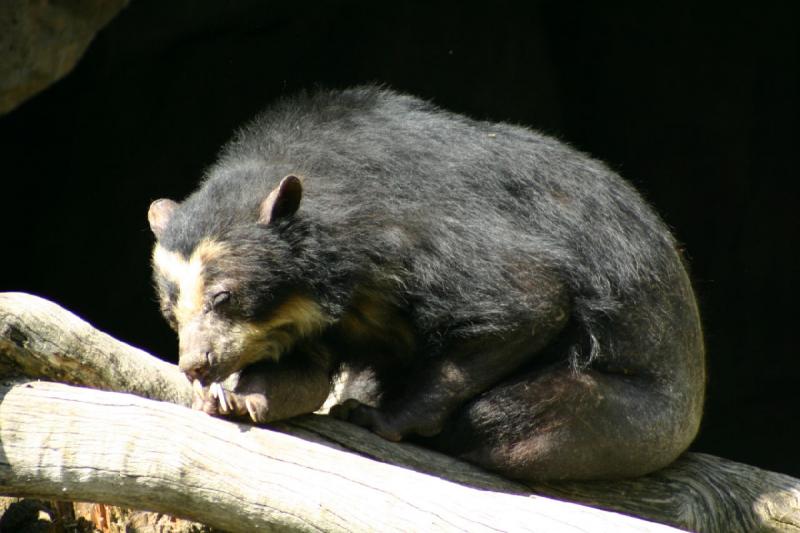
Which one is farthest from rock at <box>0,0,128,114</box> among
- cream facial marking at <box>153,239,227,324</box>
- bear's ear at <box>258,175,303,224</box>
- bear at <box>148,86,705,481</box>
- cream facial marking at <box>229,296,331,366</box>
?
cream facial marking at <box>229,296,331,366</box>

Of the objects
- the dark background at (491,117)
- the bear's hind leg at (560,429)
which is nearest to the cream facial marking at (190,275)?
the bear's hind leg at (560,429)

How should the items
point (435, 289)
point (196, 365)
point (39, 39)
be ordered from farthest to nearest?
point (39, 39) → point (435, 289) → point (196, 365)

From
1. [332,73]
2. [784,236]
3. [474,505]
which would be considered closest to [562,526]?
[474,505]

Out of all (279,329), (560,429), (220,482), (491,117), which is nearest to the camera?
(220,482)

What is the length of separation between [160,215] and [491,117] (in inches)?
251

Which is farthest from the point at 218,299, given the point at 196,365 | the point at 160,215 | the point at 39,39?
the point at 39,39

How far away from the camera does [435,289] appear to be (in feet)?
19.8

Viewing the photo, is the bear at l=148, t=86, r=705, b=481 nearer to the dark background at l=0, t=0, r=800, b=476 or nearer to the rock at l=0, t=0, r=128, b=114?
the rock at l=0, t=0, r=128, b=114

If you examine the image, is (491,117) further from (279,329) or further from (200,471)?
(200,471)

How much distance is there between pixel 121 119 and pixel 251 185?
18.9ft

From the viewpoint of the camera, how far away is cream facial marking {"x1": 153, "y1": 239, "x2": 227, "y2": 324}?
18.4 feet

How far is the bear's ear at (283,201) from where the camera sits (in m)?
5.68

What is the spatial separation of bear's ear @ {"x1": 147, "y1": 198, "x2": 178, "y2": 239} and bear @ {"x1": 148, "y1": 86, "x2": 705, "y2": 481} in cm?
1

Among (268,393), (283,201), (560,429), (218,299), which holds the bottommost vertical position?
(560,429)
